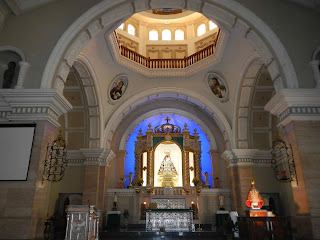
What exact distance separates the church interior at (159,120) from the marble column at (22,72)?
0.03 meters

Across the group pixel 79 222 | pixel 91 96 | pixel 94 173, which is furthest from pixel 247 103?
pixel 79 222

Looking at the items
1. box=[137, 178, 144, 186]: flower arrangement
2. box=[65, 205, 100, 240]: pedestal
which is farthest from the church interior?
box=[137, 178, 144, 186]: flower arrangement

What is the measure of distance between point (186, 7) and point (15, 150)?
6.64m

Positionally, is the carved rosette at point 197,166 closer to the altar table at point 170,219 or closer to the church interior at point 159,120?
the church interior at point 159,120

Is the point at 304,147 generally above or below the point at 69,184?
above

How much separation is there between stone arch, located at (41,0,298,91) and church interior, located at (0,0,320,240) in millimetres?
39

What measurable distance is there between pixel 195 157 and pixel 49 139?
968cm

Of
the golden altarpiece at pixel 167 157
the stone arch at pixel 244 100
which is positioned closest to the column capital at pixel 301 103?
the stone arch at pixel 244 100

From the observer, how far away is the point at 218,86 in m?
13.8

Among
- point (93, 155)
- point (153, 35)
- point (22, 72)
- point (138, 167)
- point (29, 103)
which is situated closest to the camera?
point (29, 103)

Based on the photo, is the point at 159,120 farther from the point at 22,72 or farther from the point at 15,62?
the point at 22,72

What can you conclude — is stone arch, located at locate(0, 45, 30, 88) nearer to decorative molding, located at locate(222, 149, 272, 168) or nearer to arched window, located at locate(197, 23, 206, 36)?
decorative molding, located at locate(222, 149, 272, 168)

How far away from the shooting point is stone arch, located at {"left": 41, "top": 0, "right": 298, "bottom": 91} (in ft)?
25.7

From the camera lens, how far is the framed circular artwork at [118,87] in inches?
535
